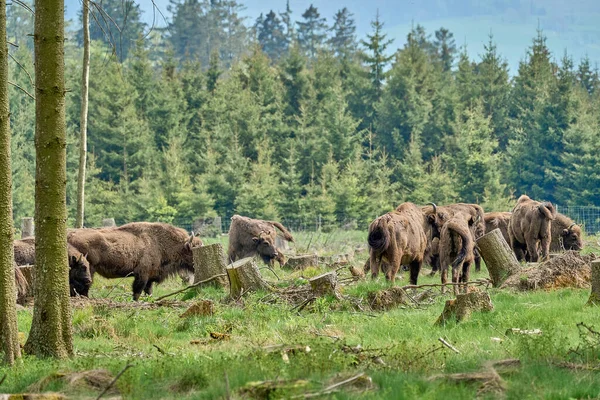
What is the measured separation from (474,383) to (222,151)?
49821 mm

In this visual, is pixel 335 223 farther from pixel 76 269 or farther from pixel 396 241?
pixel 76 269

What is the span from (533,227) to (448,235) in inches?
265

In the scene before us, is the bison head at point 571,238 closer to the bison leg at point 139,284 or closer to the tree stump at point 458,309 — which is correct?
the bison leg at point 139,284

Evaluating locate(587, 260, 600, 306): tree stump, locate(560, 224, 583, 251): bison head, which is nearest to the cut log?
locate(560, 224, 583, 251): bison head

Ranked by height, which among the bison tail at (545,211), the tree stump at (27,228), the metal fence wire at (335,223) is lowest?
the metal fence wire at (335,223)

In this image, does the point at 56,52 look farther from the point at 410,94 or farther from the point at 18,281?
the point at 410,94

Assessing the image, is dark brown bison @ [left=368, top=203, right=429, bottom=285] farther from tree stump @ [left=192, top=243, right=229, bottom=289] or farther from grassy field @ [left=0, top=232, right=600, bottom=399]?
tree stump @ [left=192, top=243, right=229, bottom=289]

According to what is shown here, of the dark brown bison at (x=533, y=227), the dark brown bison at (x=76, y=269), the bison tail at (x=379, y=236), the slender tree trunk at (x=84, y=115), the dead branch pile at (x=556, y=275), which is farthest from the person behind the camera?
the dark brown bison at (x=533, y=227)

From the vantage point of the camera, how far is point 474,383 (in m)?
8.16

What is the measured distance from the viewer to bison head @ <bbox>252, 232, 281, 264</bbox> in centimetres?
2503

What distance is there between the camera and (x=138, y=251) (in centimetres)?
2055

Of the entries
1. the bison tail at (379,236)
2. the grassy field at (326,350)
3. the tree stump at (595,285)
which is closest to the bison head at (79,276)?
the grassy field at (326,350)

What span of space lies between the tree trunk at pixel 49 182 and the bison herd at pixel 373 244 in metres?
6.03

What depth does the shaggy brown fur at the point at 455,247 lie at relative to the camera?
57.1ft
